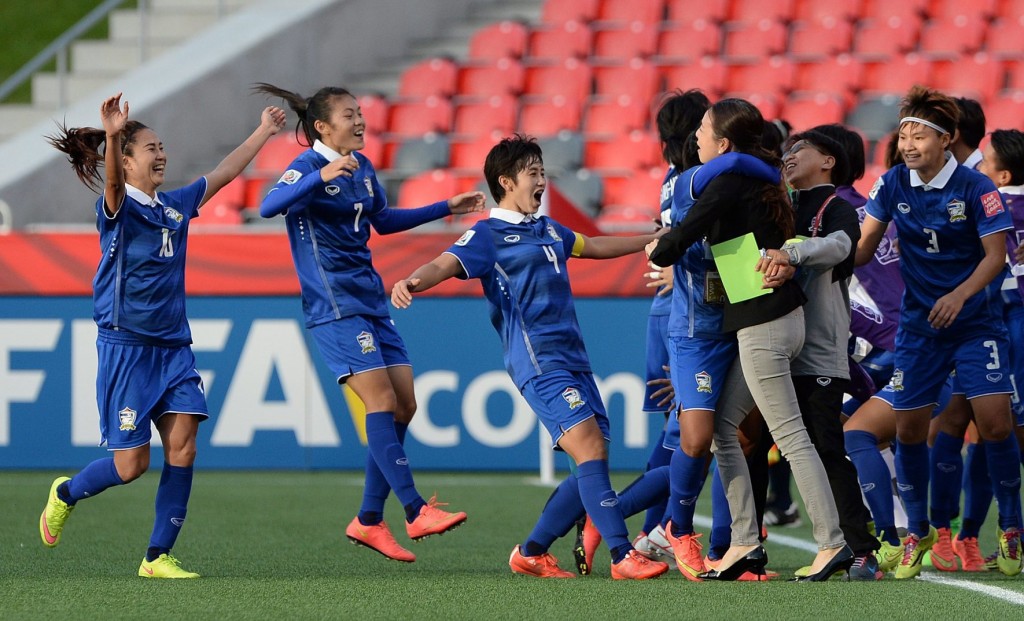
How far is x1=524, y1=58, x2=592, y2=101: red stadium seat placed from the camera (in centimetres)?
1540

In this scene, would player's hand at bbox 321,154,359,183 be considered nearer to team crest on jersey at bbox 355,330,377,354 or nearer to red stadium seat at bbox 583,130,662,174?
team crest on jersey at bbox 355,330,377,354

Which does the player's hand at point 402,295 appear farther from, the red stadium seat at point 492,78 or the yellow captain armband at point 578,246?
the red stadium seat at point 492,78

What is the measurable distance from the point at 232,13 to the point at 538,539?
12.8 meters

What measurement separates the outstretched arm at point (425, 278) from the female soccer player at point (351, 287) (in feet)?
2.62

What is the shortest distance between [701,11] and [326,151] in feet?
34.5

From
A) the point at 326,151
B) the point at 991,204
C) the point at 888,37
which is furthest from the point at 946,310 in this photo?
the point at 888,37

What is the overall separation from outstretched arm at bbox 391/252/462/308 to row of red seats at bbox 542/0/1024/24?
36.1ft

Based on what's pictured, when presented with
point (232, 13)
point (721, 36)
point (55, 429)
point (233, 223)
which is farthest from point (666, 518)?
point (232, 13)

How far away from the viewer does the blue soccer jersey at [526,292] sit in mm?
5699

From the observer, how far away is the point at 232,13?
17.4m

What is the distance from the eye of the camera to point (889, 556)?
6000 mm

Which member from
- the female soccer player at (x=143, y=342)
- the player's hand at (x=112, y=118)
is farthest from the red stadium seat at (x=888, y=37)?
the player's hand at (x=112, y=118)

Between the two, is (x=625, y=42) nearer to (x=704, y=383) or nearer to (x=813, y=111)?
(x=813, y=111)

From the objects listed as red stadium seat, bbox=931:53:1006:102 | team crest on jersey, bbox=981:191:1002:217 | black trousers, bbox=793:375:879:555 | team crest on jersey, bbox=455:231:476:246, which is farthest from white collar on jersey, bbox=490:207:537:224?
red stadium seat, bbox=931:53:1006:102
